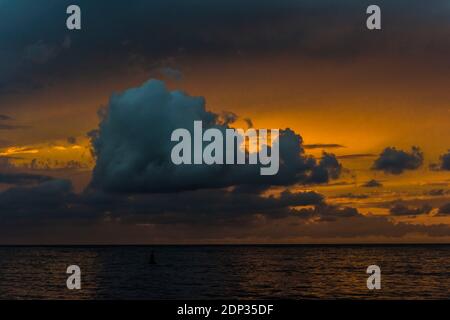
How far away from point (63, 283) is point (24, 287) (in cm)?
887
